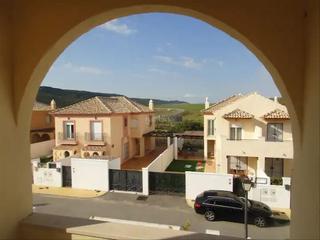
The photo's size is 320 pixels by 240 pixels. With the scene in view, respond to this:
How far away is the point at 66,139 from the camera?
20906 millimetres

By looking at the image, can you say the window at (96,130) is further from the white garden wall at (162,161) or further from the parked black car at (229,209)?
the parked black car at (229,209)

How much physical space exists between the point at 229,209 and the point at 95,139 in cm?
1282

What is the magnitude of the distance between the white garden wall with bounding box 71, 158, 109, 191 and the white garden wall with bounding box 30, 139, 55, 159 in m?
9.26

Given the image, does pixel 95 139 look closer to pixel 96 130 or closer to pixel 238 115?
pixel 96 130

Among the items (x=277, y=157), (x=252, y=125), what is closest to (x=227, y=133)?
(x=252, y=125)

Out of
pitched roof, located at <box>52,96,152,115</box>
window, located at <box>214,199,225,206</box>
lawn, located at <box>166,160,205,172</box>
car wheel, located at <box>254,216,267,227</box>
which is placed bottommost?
car wheel, located at <box>254,216,267,227</box>

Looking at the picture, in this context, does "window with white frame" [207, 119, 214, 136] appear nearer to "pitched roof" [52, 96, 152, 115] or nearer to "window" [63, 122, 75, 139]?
"pitched roof" [52, 96, 152, 115]

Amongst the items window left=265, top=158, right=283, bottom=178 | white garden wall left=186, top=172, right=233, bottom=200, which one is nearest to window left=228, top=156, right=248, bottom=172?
window left=265, top=158, right=283, bottom=178

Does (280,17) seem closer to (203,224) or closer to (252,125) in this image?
(203,224)

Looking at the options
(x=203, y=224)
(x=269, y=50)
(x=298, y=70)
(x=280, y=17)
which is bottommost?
(x=203, y=224)

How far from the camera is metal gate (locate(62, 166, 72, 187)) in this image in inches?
572

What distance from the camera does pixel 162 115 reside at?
39156 millimetres

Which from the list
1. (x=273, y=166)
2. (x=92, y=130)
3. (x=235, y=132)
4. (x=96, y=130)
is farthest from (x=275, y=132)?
(x=92, y=130)

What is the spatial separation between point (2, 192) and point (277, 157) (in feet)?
48.8
